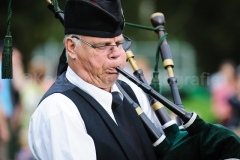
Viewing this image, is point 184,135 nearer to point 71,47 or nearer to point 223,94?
point 71,47

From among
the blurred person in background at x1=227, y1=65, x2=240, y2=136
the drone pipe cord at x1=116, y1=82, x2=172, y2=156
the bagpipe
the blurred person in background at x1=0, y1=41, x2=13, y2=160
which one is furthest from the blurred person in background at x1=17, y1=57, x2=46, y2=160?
the drone pipe cord at x1=116, y1=82, x2=172, y2=156

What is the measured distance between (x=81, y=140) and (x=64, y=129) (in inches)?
4.1

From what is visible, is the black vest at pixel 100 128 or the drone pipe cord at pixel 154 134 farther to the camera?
the drone pipe cord at pixel 154 134

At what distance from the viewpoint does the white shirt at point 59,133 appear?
8.78 ft

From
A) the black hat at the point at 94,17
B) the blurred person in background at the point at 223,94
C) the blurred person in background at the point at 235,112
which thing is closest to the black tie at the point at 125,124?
the black hat at the point at 94,17

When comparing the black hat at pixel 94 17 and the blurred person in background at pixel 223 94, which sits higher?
the black hat at pixel 94 17

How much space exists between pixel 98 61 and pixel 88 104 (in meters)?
0.24

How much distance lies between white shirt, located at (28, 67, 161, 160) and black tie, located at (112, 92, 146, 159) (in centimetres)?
28

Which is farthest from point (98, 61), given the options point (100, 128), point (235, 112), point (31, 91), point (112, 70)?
point (235, 112)

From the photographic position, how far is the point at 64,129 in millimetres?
2705

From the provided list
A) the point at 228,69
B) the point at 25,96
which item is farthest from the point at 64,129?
the point at 228,69

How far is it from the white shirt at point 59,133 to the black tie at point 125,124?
0.90 feet

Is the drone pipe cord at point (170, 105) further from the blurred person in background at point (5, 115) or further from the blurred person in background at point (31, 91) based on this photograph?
the blurred person in background at point (31, 91)

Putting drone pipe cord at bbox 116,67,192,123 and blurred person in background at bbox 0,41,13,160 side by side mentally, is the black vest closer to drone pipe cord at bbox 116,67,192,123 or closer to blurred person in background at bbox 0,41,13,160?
drone pipe cord at bbox 116,67,192,123
